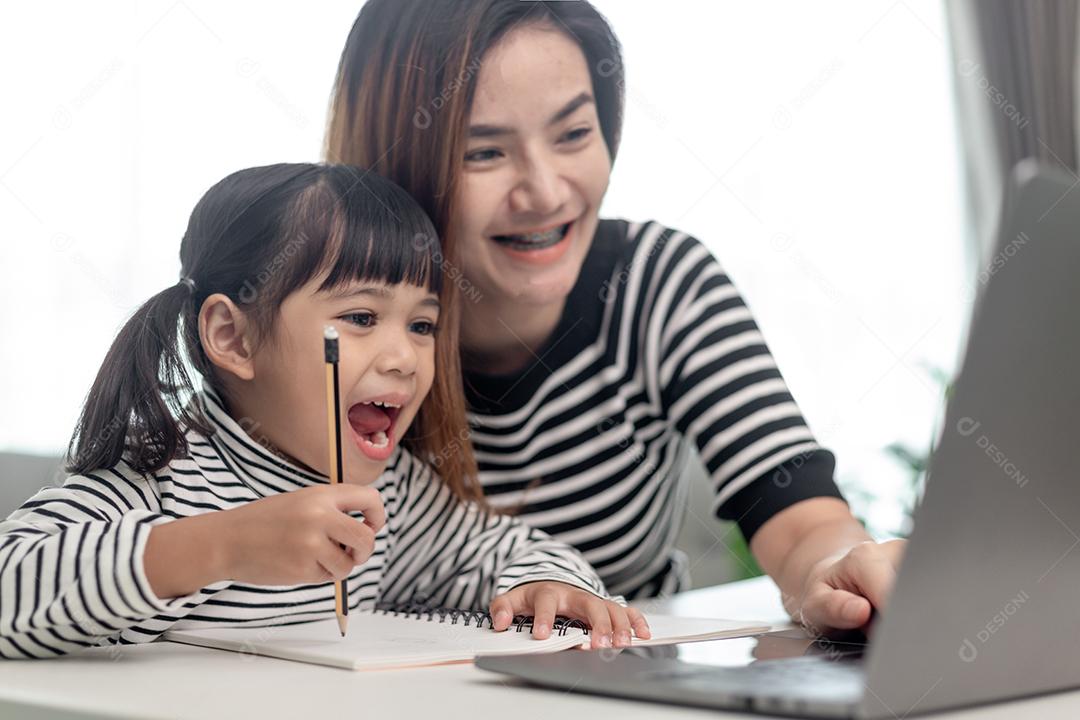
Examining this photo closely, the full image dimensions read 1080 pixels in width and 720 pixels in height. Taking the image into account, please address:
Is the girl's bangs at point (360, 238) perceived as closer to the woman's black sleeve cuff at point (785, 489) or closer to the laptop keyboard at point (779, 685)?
the woman's black sleeve cuff at point (785, 489)

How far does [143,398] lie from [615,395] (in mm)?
571

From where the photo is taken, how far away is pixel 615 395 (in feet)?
4.21

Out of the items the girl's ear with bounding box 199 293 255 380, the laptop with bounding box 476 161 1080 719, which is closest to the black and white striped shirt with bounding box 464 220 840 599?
the girl's ear with bounding box 199 293 255 380

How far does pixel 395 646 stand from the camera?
737 mm

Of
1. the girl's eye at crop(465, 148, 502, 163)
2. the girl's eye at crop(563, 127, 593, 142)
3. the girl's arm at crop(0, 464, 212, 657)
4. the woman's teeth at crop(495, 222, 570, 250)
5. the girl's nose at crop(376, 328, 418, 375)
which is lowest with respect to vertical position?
the girl's arm at crop(0, 464, 212, 657)

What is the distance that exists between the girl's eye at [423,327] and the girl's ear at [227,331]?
0.52ft

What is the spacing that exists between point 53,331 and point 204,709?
2.34 meters

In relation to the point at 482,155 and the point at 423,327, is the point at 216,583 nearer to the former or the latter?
the point at 423,327

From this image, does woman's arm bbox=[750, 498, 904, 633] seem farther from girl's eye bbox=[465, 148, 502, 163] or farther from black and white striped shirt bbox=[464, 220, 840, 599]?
girl's eye bbox=[465, 148, 502, 163]

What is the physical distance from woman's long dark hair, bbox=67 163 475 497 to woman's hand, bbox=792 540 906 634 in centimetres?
47

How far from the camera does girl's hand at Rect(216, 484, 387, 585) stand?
0.71 m

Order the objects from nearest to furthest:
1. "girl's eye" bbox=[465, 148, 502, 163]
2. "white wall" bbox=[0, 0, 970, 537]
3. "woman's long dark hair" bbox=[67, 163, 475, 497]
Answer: "woman's long dark hair" bbox=[67, 163, 475, 497] < "girl's eye" bbox=[465, 148, 502, 163] < "white wall" bbox=[0, 0, 970, 537]

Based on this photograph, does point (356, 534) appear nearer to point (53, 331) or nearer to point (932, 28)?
point (53, 331)

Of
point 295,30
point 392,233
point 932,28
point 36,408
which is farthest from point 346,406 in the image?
point 932,28
